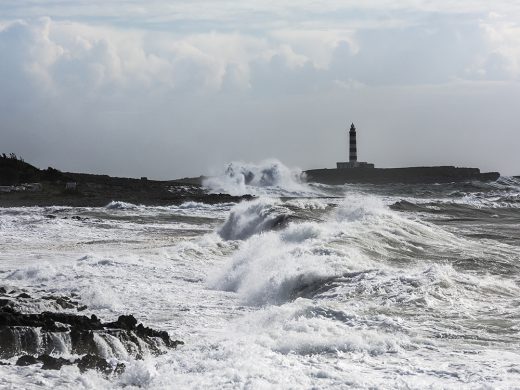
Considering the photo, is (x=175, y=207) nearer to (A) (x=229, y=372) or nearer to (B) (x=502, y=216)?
(B) (x=502, y=216)

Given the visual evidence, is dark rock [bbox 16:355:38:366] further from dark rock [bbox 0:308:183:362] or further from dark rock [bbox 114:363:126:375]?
dark rock [bbox 114:363:126:375]

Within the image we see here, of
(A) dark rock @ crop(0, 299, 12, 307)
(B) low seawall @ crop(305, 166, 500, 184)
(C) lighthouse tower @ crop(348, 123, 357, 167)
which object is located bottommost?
(A) dark rock @ crop(0, 299, 12, 307)

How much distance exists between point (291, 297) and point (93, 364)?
4.77 m

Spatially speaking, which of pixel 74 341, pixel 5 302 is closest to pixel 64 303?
pixel 5 302

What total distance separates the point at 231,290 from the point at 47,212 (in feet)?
59.1

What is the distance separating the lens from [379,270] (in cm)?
1270

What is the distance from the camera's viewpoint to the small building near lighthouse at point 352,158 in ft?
227

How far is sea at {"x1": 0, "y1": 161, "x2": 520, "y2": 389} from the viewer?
287 inches

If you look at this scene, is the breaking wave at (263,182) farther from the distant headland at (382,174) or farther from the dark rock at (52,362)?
the dark rock at (52,362)

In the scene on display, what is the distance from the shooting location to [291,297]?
466 inches

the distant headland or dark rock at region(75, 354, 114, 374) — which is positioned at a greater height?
the distant headland

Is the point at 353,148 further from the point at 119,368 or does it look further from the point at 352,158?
the point at 119,368

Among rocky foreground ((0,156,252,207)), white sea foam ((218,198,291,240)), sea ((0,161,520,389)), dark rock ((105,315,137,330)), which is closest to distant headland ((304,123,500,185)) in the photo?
rocky foreground ((0,156,252,207))

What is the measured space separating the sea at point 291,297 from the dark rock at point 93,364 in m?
0.10
